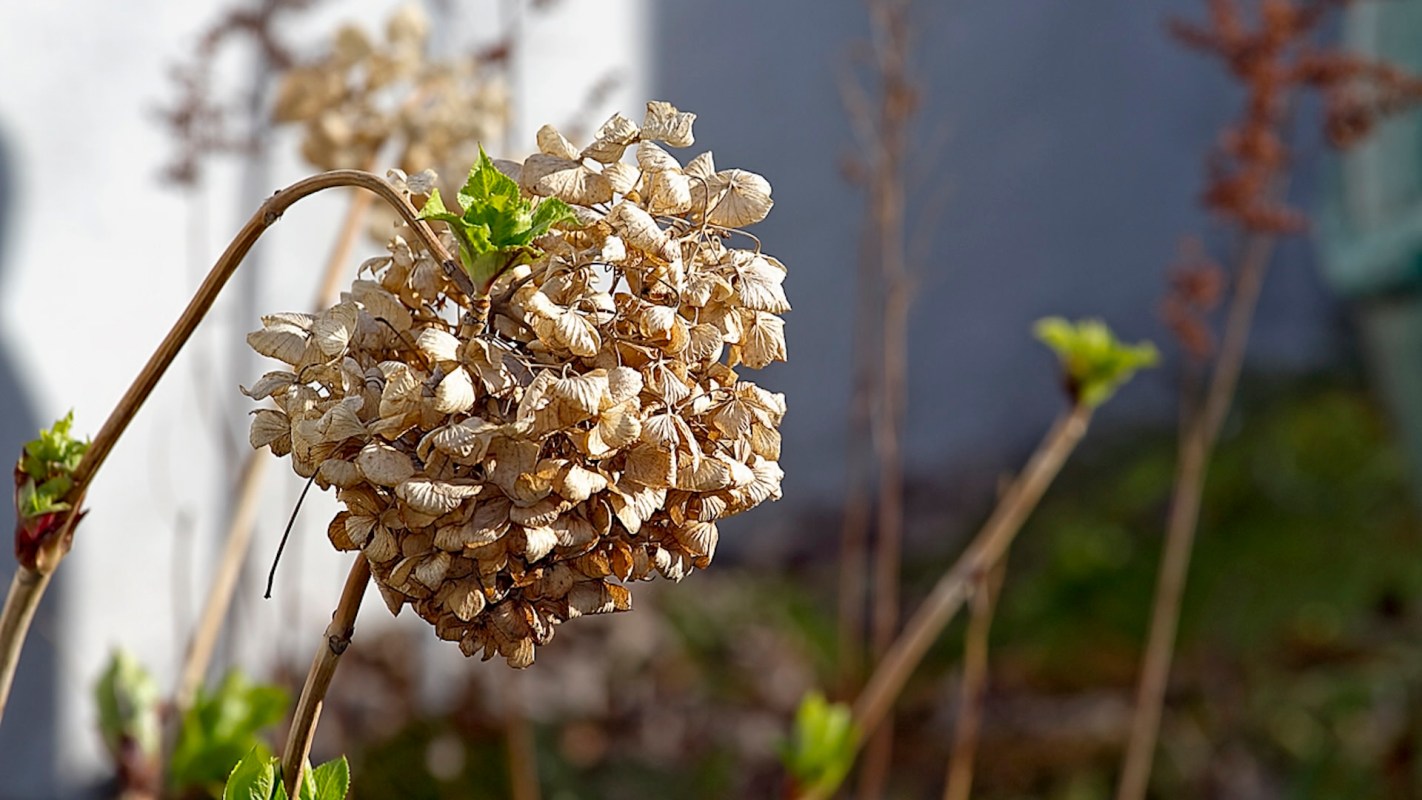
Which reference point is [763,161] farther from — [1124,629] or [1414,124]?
[1414,124]

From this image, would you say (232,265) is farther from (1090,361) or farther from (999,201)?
(999,201)

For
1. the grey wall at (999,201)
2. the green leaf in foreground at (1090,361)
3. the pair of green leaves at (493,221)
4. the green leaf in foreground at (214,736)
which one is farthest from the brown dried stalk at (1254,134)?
the grey wall at (999,201)

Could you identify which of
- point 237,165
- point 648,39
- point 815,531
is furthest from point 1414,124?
point 815,531

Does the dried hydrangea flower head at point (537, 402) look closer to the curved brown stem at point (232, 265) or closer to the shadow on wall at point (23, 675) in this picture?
the curved brown stem at point (232, 265)

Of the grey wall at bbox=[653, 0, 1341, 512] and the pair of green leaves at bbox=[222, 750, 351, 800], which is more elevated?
the grey wall at bbox=[653, 0, 1341, 512]

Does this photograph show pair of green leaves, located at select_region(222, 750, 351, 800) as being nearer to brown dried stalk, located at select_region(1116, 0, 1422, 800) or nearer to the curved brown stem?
the curved brown stem

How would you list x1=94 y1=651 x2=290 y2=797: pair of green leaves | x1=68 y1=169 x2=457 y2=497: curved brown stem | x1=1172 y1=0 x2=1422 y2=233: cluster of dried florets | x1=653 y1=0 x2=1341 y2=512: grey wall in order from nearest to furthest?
x1=68 y1=169 x2=457 y2=497: curved brown stem
x1=94 y1=651 x2=290 y2=797: pair of green leaves
x1=1172 y1=0 x2=1422 y2=233: cluster of dried florets
x1=653 y1=0 x2=1341 y2=512: grey wall

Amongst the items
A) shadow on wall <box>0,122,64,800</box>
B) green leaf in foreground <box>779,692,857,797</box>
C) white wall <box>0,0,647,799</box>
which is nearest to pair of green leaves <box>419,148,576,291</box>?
green leaf in foreground <box>779,692,857,797</box>
